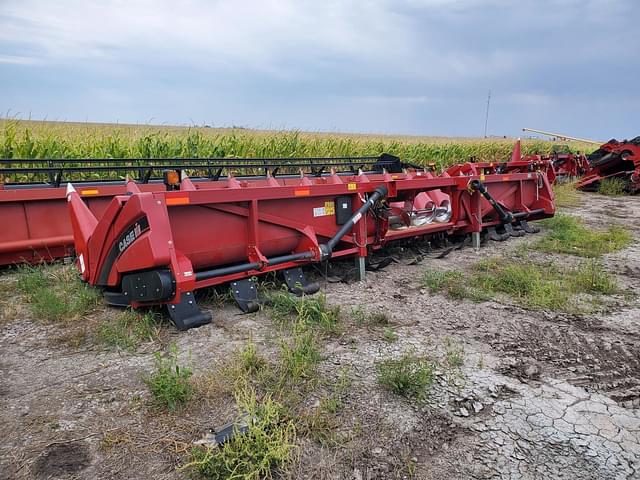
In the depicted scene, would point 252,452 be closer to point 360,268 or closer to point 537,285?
point 360,268

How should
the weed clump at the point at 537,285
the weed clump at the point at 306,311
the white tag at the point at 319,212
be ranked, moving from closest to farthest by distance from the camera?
the weed clump at the point at 306,311, the weed clump at the point at 537,285, the white tag at the point at 319,212

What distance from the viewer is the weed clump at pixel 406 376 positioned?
2.85 metres

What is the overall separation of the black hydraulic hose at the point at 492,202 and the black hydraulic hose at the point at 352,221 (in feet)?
5.45

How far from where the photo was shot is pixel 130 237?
3.73 metres

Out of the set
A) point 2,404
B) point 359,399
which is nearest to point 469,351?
point 359,399

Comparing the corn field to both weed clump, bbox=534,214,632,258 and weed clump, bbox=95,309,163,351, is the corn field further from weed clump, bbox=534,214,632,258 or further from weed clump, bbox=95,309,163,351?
weed clump, bbox=534,214,632,258

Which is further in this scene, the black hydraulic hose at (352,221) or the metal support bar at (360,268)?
the metal support bar at (360,268)

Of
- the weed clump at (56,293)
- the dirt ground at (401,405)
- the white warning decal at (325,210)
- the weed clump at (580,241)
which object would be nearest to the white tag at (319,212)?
the white warning decal at (325,210)

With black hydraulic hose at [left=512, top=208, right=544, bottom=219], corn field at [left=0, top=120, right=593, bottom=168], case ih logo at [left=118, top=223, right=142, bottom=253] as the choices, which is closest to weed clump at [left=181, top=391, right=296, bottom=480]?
case ih logo at [left=118, top=223, right=142, bottom=253]

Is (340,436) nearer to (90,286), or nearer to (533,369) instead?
(533,369)

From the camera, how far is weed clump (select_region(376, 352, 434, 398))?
2848 mm

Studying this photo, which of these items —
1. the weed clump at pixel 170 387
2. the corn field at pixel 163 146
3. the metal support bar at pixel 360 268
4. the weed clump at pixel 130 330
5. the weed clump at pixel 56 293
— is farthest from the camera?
the corn field at pixel 163 146

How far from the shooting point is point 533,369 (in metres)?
3.18

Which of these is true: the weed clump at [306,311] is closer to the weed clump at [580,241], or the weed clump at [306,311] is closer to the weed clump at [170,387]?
the weed clump at [170,387]
